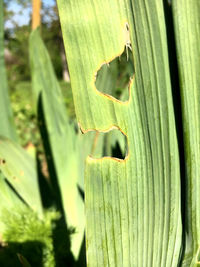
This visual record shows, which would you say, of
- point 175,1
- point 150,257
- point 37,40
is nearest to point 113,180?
point 150,257

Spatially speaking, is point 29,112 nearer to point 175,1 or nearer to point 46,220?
point 46,220

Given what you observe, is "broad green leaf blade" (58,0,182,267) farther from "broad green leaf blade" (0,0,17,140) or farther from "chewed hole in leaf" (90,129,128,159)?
"broad green leaf blade" (0,0,17,140)

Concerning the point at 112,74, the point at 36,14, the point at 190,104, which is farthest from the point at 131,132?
the point at 36,14

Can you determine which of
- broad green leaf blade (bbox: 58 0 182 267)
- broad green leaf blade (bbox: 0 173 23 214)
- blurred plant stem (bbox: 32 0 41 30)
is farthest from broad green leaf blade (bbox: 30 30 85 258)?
broad green leaf blade (bbox: 58 0 182 267)

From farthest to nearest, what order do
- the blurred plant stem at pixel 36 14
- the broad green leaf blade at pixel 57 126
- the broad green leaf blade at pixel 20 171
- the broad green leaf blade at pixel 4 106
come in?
the blurred plant stem at pixel 36 14 < the broad green leaf blade at pixel 57 126 < the broad green leaf blade at pixel 4 106 < the broad green leaf blade at pixel 20 171

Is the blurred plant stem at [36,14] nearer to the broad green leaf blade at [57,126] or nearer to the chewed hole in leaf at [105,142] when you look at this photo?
the broad green leaf blade at [57,126]

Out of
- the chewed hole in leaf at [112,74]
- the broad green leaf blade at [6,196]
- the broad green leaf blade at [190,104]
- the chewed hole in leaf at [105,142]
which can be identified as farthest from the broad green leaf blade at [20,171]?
the broad green leaf blade at [190,104]
